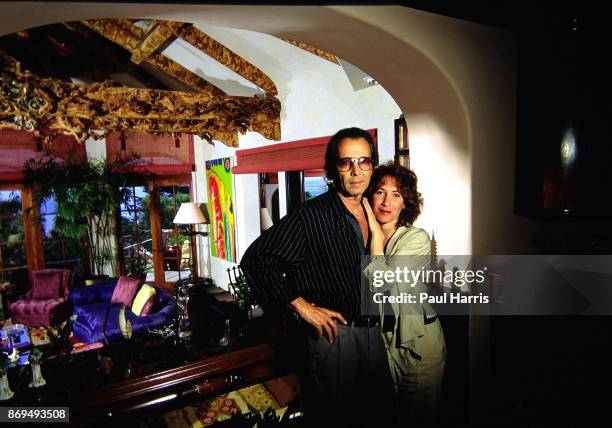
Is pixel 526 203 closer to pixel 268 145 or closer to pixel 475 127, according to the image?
pixel 475 127

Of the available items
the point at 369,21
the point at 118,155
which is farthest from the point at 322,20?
the point at 118,155

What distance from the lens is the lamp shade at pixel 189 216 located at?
6.41 m

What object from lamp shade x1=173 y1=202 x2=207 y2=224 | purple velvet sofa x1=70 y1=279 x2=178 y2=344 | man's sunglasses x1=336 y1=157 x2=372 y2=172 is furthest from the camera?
lamp shade x1=173 y1=202 x2=207 y2=224

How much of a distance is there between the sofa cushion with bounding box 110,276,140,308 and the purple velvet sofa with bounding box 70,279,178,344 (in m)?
0.10

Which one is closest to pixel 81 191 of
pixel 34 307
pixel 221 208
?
pixel 34 307

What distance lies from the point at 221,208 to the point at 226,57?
2.93 metres

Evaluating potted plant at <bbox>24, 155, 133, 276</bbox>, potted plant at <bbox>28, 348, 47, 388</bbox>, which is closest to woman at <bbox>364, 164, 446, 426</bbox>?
potted plant at <bbox>28, 348, 47, 388</bbox>

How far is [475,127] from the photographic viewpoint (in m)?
1.73

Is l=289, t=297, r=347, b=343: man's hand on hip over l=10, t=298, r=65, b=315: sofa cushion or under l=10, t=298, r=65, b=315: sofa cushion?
over

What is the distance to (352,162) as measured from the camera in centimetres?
156

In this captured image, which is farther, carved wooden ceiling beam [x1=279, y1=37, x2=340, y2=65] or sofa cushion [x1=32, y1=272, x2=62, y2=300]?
sofa cushion [x1=32, y1=272, x2=62, y2=300]

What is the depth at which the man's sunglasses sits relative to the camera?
1561mm

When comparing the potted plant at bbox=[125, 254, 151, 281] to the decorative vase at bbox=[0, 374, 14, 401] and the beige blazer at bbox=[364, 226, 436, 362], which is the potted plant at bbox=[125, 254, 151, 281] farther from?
the beige blazer at bbox=[364, 226, 436, 362]

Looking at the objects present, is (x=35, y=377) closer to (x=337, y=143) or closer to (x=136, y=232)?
(x=337, y=143)
